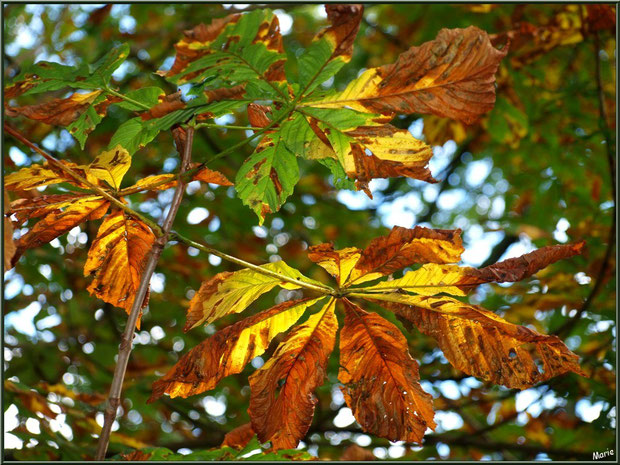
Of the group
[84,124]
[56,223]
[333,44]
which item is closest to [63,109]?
[84,124]

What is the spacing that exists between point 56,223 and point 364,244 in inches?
79.8

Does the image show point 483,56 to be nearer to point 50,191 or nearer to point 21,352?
point 50,191

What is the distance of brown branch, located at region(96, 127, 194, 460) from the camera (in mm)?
683

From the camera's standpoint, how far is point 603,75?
8.54ft

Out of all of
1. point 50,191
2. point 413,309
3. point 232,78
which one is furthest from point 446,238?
point 50,191

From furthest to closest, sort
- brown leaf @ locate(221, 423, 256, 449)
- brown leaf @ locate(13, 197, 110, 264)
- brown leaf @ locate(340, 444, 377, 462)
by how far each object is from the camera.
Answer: brown leaf @ locate(340, 444, 377, 462) < brown leaf @ locate(221, 423, 256, 449) < brown leaf @ locate(13, 197, 110, 264)

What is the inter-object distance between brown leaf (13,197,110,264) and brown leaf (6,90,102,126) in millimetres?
123

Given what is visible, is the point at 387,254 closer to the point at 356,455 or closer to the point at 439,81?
the point at 439,81

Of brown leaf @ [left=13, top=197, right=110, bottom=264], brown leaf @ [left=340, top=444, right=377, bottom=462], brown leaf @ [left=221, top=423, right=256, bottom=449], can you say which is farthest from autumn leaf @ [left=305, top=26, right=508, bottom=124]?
brown leaf @ [left=340, top=444, right=377, bottom=462]

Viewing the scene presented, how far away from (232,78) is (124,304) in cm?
41

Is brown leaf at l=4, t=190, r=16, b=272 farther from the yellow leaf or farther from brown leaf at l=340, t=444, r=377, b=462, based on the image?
brown leaf at l=340, t=444, r=377, b=462

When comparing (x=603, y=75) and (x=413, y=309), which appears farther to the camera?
(x=603, y=75)

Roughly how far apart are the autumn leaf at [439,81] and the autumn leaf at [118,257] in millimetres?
365

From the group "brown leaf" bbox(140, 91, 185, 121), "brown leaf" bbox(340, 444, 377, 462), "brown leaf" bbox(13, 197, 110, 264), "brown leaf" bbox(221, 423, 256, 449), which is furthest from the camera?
"brown leaf" bbox(340, 444, 377, 462)
